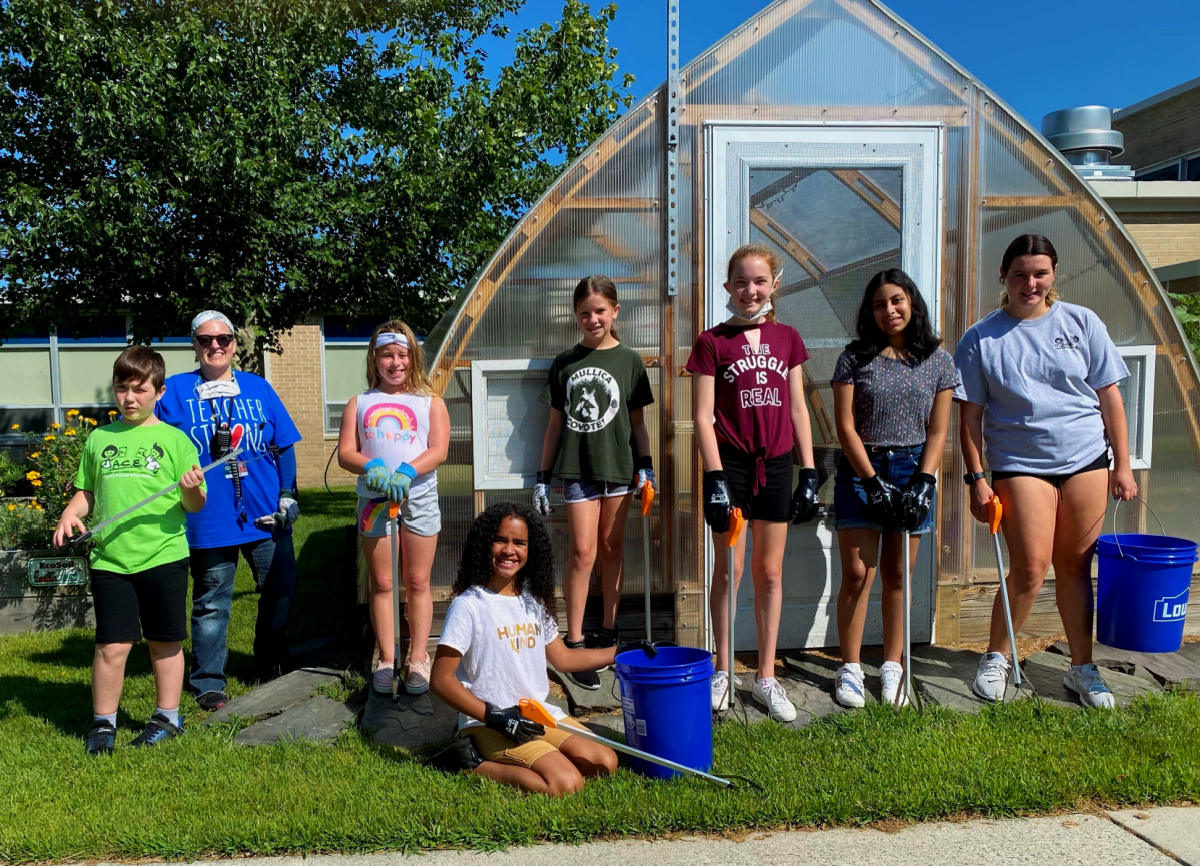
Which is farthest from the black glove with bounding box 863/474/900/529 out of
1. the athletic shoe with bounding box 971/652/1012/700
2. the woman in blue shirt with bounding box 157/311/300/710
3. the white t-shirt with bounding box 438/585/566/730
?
the woman in blue shirt with bounding box 157/311/300/710

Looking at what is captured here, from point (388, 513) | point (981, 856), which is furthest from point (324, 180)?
point (981, 856)

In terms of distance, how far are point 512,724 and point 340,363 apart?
1338 centimetres

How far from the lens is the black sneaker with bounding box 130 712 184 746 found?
149 inches

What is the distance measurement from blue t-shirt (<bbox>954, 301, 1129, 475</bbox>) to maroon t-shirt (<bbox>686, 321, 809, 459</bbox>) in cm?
94

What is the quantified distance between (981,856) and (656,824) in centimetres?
102

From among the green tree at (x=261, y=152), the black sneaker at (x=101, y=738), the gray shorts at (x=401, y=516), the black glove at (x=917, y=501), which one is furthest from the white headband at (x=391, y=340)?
the green tree at (x=261, y=152)

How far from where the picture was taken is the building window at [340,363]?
1555 cm

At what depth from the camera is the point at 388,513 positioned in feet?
13.6

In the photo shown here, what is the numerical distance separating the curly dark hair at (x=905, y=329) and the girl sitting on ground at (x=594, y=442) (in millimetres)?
1058

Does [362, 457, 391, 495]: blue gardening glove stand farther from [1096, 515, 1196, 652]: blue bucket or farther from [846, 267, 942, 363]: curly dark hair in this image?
[1096, 515, 1196, 652]: blue bucket

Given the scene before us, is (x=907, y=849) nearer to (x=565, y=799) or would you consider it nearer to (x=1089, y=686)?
(x=565, y=799)

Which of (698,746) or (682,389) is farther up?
(682,389)

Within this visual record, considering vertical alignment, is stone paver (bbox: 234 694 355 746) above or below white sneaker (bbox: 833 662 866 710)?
below

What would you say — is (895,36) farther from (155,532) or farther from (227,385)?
(155,532)
